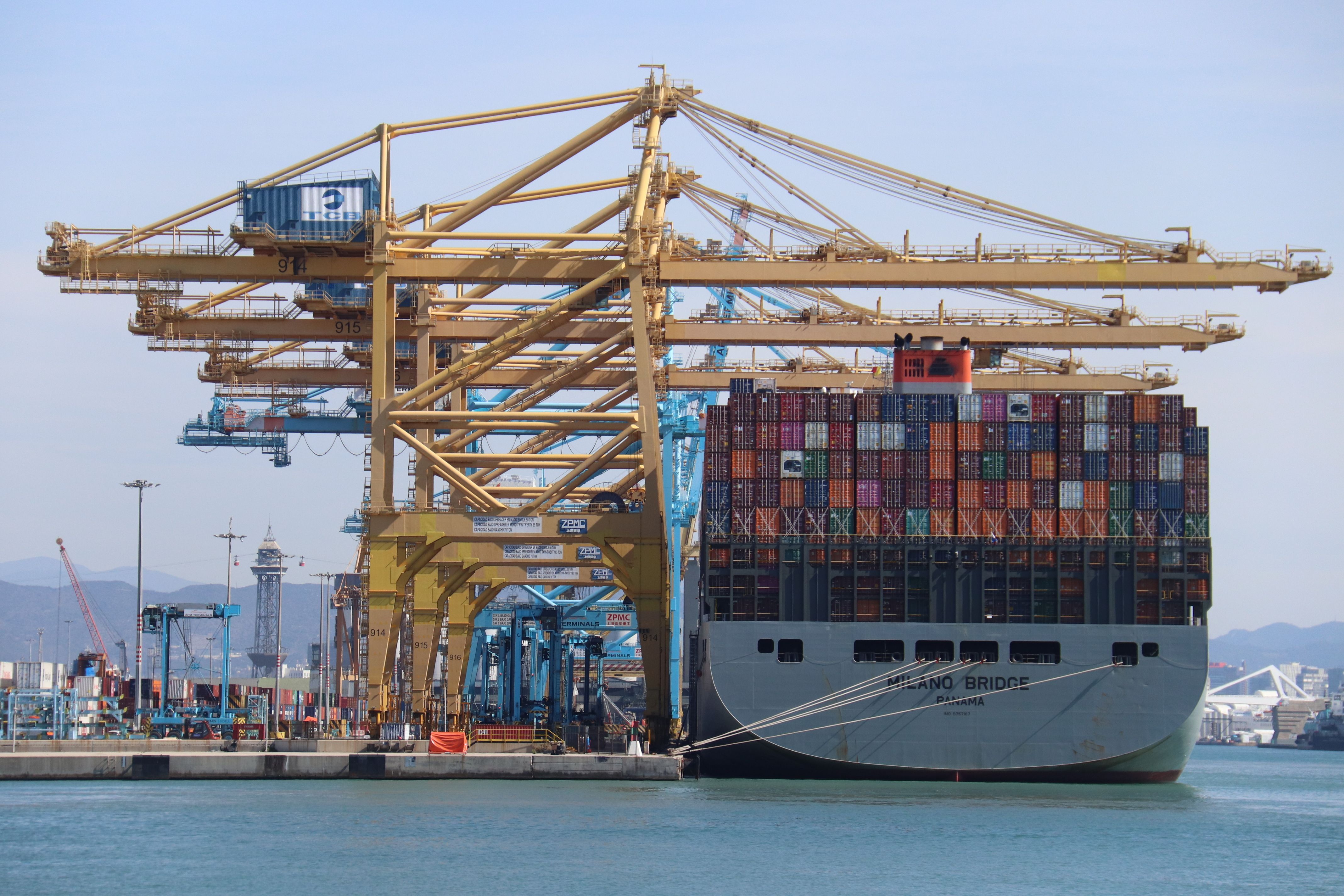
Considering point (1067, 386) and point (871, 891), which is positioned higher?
point (1067, 386)

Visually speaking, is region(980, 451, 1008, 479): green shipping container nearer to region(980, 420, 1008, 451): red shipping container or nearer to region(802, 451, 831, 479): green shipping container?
region(980, 420, 1008, 451): red shipping container

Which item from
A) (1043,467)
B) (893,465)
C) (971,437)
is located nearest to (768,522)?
(893,465)

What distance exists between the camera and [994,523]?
42.7 m

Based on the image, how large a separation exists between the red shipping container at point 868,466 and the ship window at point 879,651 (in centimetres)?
420

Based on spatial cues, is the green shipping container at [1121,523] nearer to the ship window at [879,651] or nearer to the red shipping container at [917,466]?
the red shipping container at [917,466]

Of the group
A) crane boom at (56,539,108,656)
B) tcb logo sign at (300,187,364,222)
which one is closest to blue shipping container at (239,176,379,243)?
tcb logo sign at (300,187,364,222)

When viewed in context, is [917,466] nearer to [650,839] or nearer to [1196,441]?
[1196,441]

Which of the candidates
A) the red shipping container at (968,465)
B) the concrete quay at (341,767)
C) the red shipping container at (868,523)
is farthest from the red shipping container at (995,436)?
the concrete quay at (341,767)

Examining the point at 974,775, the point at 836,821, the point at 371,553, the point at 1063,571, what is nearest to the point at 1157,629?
the point at 1063,571

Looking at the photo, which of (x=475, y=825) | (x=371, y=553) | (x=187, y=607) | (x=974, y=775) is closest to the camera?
(x=475, y=825)

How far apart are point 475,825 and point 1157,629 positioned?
17673 millimetres

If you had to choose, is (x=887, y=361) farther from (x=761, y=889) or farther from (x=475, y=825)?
(x=761, y=889)

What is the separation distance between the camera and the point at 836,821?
114ft

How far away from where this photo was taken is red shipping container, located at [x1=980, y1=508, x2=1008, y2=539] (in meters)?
42.5
